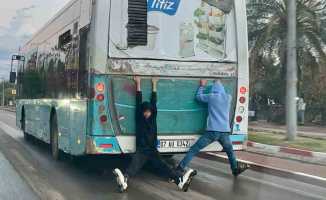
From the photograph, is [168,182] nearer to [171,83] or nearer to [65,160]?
[171,83]

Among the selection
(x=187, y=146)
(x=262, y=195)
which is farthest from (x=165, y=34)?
(x=262, y=195)

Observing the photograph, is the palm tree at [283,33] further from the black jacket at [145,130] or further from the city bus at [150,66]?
the black jacket at [145,130]

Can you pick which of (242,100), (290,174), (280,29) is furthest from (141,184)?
(280,29)

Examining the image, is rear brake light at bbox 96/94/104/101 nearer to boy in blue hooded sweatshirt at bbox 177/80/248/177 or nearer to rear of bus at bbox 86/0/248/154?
rear of bus at bbox 86/0/248/154

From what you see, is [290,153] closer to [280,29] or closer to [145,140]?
[145,140]

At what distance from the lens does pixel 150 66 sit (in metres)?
9.85

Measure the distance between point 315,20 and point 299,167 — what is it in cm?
1253

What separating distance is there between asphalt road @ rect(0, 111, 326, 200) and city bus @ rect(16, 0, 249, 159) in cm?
59

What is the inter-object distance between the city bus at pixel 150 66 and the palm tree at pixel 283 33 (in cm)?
1416

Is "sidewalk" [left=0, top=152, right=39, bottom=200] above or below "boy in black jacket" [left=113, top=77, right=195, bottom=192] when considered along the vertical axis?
below

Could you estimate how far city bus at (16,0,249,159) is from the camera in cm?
961

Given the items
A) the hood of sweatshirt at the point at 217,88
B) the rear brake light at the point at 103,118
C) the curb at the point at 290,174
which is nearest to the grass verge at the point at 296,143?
the curb at the point at 290,174

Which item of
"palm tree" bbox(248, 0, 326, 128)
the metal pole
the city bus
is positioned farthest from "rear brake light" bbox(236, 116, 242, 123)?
"palm tree" bbox(248, 0, 326, 128)

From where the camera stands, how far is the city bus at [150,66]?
9.61 meters
